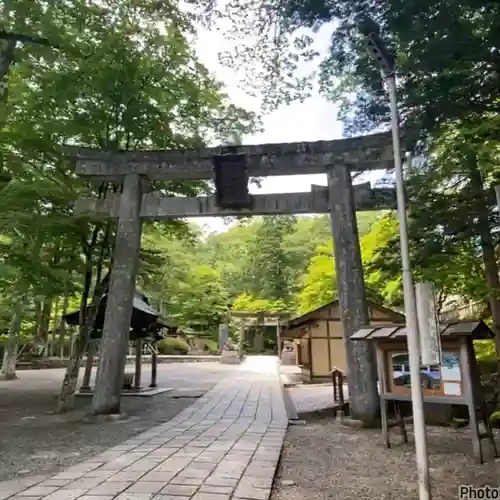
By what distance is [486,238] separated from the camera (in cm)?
482

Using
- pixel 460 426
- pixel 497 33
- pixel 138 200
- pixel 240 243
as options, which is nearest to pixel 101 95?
pixel 138 200

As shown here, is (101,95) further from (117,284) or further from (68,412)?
(68,412)

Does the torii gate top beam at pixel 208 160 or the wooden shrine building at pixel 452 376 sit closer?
the wooden shrine building at pixel 452 376

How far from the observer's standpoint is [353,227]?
806 centimetres

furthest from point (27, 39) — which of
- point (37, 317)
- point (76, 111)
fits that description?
point (37, 317)

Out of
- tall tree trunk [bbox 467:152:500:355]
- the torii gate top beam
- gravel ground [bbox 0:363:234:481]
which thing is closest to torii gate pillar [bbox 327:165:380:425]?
the torii gate top beam

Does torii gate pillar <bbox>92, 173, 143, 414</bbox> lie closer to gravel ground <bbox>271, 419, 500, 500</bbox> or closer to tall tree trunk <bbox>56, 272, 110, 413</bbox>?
tall tree trunk <bbox>56, 272, 110, 413</bbox>

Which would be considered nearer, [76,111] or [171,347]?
[76,111]

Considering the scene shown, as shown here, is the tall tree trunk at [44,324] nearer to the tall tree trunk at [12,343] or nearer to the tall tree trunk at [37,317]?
the tall tree trunk at [37,317]

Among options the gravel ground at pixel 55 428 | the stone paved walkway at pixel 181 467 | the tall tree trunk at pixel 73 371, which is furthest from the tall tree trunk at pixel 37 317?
the stone paved walkway at pixel 181 467

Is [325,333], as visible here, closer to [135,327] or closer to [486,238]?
[135,327]

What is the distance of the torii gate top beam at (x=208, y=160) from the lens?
27.3 feet

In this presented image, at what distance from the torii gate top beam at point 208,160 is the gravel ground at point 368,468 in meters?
4.62

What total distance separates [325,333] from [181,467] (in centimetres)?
1311
